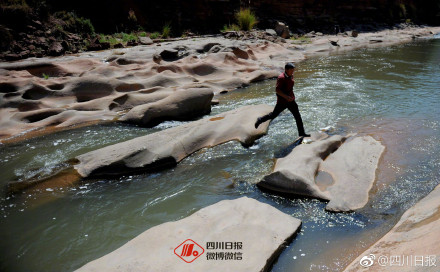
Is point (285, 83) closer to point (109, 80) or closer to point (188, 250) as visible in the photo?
point (188, 250)

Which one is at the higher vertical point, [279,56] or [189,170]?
[279,56]

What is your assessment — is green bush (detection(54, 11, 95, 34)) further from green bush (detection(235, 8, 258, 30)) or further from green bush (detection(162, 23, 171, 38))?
green bush (detection(235, 8, 258, 30))

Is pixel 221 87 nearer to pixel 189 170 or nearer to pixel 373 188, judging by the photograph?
pixel 189 170

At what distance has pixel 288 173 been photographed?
15.3ft

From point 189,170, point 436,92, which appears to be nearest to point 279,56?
point 436,92

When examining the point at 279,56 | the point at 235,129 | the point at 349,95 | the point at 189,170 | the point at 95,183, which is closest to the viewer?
the point at 95,183

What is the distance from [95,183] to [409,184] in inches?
188

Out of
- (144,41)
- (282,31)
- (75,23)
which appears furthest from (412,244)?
(282,31)

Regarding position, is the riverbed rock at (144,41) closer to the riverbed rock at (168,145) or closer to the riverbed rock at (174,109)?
the riverbed rock at (174,109)

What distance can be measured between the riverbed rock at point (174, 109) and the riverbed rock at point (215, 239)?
4348mm

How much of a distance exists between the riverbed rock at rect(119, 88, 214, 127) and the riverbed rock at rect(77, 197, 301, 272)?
4.35 metres

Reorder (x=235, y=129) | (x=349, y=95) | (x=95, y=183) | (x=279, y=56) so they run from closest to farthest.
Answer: (x=95, y=183)
(x=235, y=129)
(x=349, y=95)
(x=279, y=56)

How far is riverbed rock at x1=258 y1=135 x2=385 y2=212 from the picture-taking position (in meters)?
4.40

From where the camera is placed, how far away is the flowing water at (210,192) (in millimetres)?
3740
